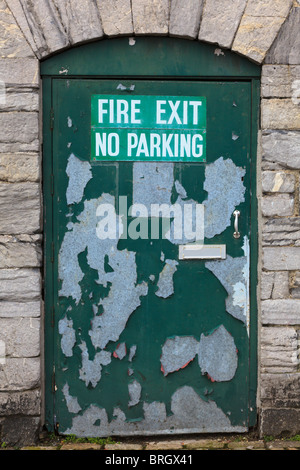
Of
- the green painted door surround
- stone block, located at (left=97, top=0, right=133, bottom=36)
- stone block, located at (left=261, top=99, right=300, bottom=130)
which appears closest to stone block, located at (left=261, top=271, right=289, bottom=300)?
the green painted door surround

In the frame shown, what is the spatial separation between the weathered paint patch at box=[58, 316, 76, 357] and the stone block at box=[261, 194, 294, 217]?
4.98ft

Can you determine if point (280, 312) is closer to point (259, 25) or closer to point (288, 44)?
point (288, 44)

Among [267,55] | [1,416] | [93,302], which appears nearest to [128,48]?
[267,55]

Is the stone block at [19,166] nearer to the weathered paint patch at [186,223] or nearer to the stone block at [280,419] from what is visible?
the weathered paint patch at [186,223]

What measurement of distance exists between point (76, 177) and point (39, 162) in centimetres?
26

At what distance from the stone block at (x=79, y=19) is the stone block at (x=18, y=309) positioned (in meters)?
1.73

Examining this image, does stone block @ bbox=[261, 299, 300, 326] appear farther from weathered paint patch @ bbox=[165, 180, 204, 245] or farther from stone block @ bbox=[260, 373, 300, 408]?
weathered paint patch @ bbox=[165, 180, 204, 245]

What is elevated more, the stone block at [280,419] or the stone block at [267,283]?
the stone block at [267,283]

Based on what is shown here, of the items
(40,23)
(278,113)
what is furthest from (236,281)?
(40,23)

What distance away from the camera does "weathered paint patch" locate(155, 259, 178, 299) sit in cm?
348

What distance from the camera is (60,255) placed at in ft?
11.3

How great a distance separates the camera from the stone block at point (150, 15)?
3.27m

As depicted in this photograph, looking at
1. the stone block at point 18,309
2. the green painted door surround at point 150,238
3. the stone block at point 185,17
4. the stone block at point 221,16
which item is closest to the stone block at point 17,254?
the green painted door surround at point 150,238

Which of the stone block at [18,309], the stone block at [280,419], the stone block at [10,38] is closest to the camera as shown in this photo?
the stone block at [10,38]
